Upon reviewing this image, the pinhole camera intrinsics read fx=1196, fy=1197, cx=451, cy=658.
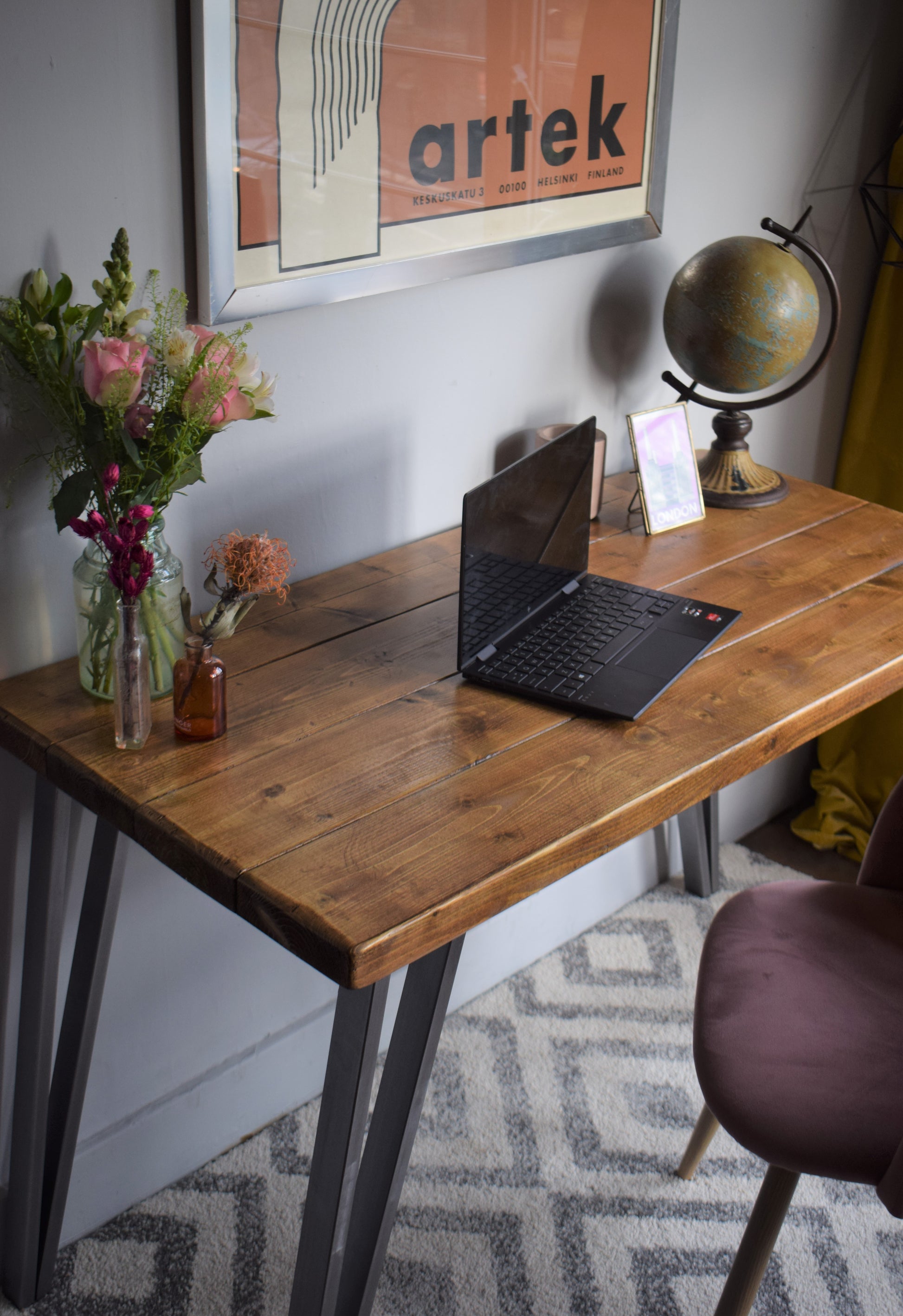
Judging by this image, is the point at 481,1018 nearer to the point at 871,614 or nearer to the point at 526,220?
the point at 871,614

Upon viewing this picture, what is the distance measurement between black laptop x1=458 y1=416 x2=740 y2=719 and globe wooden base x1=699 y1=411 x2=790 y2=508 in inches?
13.8

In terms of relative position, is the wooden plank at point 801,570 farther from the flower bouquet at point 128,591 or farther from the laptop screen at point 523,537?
the flower bouquet at point 128,591

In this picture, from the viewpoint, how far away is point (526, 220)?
167cm

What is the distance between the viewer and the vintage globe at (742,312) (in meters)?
1.73

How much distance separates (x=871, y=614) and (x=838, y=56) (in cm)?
111

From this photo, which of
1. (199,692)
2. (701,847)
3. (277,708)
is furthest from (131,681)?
(701,847)

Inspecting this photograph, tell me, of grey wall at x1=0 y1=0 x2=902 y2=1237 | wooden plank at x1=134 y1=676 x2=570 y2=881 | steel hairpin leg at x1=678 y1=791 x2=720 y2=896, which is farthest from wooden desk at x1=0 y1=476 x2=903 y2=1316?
steel hairpin leg at x1=678 y1=791 x2=720 y2=896

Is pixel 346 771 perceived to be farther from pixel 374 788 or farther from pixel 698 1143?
pixel 698 1143

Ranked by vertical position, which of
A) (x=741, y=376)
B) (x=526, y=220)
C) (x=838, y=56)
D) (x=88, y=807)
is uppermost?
(x=838, y=56)

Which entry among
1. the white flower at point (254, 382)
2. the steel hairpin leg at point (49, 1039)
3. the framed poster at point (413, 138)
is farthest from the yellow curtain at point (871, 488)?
the steel hairpin leg at point (49, 1039)

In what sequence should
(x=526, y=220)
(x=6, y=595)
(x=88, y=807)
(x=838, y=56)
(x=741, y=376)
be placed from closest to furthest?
1. (x=88, y=807)
2. (x=6, y=595)
3. (x=526, y=220)
4. (x=741, y=376)
5. (x=838, y=56)

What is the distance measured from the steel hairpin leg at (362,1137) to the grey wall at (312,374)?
44cm

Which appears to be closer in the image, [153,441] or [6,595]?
[153,441]

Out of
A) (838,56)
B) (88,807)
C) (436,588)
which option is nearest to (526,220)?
(436,588)
